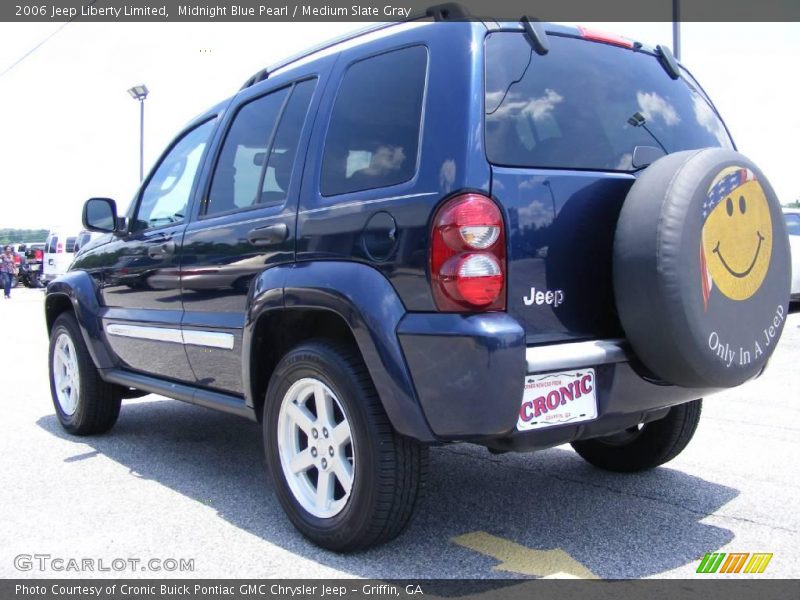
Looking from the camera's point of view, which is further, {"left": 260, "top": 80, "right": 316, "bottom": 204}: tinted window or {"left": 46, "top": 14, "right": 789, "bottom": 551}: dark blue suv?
{"left": 260, "top": 80, "right": 316, "bottom": 204}: tinted window

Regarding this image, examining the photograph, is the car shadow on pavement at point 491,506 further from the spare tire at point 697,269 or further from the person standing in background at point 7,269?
the person standing in background at point 7,269

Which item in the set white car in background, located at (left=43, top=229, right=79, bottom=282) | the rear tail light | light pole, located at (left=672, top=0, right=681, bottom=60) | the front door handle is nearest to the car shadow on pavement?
the rear tail light

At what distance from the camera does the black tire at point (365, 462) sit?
2.73m

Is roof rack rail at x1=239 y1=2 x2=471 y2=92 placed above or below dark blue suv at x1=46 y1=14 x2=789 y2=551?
above

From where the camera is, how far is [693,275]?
259cm

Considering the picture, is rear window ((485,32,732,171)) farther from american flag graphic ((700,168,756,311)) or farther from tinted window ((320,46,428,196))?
american flag graphic ((700,168,756,311))

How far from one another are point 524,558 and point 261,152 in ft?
7.05

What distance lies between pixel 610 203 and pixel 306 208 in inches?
46.9

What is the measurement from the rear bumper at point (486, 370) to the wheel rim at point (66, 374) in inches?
132

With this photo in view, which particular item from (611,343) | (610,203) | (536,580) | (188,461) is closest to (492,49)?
(610,203)

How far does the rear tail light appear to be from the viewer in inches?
99.5

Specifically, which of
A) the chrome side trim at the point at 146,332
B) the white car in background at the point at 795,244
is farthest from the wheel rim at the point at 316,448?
the white car in background at the point at 795,244

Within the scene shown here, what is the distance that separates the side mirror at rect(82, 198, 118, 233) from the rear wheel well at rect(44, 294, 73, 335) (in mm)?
701

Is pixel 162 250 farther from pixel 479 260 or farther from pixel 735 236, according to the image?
pixel 735 236
